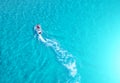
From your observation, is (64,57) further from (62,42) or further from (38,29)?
(38,29)

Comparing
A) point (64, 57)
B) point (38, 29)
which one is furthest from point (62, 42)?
point (38, 29)

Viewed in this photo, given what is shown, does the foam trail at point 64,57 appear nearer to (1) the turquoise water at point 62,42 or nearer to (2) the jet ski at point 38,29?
(1) the turquoise water at point 62,42

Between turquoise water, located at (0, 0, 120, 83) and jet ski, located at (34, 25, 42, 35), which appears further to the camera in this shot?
jet ski, located at (34, 25, 42, 35)

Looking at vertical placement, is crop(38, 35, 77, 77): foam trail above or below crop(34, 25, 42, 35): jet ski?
below

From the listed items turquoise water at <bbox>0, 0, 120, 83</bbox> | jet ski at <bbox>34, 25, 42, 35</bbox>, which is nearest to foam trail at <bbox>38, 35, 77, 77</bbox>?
turquoise water at <bbox>0, 0, 120, 83</bbox>

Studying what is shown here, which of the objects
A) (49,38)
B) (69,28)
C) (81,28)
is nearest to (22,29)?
(49,38)

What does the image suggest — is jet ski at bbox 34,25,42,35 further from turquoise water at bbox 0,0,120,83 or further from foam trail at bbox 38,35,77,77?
foam trail at bbox 38,35,77,77

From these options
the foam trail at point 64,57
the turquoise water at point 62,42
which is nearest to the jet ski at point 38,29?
the turquoise water at point 62,42
